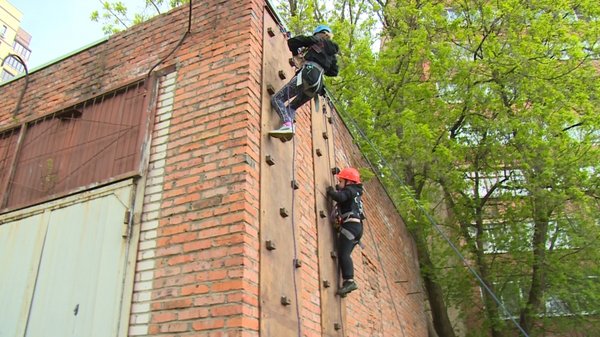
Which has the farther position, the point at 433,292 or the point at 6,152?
the point at 433,292

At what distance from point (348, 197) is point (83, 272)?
316 cm

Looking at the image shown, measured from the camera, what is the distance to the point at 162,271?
12.4 ft

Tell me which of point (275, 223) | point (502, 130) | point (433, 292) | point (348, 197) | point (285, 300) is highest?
point (502, 130)

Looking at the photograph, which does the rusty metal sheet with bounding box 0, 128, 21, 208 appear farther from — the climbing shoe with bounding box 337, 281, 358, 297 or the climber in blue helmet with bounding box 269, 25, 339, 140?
the climbing shoe with bounding box 337, 281, 358, 297

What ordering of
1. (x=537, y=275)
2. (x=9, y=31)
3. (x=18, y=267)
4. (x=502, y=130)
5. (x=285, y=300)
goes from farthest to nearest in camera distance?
(x=9, y=31) < (x=537, y=275) < (x=502, y=130) < (x=18, y=267) < (x=285, y=300)

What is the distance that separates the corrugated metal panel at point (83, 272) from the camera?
12.7 ft

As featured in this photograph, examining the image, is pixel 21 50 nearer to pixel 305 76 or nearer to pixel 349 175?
pixel 349 175

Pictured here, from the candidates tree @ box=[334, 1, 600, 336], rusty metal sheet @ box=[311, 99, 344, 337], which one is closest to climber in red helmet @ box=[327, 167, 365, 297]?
rusty metal sheet @ box=[311, 99, 344, 337]

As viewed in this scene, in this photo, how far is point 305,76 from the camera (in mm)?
4785

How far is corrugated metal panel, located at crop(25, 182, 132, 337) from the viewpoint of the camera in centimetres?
387

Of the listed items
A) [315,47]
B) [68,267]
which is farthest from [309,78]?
[68,267]

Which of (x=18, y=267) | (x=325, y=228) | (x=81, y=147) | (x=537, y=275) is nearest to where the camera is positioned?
(x=18, y=267)

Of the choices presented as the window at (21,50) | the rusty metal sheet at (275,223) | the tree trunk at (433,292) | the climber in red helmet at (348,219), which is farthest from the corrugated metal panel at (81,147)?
the window at (21,50)

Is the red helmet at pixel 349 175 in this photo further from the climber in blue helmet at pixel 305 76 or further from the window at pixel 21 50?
the window at pixel 21 50
